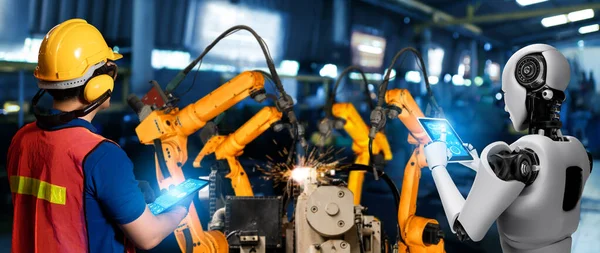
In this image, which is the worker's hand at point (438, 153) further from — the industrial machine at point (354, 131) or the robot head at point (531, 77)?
the industrial machine at point (354, 131)

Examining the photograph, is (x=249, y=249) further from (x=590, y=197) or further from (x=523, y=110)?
(x=590, y=197)

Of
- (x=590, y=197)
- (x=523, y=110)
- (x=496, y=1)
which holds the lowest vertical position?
(x=590, y=197)

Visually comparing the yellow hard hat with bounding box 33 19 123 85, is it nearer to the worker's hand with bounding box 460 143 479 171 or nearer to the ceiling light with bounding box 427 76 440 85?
the worker's hand with bounding box 460 143 479 171

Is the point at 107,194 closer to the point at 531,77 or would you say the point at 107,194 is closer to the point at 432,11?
the point at 531,77

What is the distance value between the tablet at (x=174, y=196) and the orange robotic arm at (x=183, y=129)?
1529 millimetres

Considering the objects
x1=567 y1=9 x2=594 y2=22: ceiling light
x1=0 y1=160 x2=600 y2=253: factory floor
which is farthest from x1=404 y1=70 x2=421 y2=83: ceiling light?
x1=0 y1=160 x2=600 y2=253: factory floor

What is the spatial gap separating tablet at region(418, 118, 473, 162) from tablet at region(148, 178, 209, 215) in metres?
1.16

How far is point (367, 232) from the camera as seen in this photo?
3660 mm

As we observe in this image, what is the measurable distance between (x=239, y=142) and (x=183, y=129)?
58 centimetres

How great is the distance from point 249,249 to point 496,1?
1530 centimetres

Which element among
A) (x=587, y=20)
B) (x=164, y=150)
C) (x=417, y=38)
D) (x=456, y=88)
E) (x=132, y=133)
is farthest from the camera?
(x=456, y=88)

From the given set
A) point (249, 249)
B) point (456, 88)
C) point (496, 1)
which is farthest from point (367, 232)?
point (456, 88)

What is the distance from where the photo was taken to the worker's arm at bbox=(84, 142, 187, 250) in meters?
1.90

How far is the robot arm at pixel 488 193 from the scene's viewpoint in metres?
2.22
